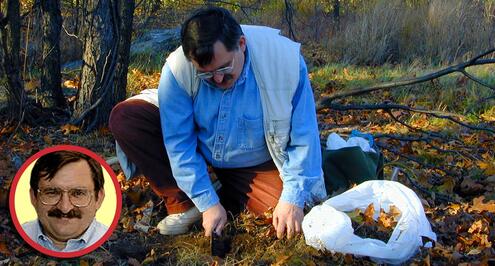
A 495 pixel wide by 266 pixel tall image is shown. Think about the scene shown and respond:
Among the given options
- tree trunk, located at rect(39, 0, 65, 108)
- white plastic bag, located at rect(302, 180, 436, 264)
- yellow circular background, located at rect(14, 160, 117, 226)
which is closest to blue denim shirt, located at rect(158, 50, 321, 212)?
white plastic bag, located at rect(302, 180, 436, 264)

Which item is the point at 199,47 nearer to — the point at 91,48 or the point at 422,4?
the point at 91,48

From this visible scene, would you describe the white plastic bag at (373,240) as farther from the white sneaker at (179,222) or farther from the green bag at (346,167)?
the white sneaker at (179,222)

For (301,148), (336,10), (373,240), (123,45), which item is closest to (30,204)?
(301,148)

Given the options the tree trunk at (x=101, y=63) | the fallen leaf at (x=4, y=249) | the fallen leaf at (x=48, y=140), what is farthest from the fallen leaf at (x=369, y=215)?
the fallen leaf at (x=48, y=140)

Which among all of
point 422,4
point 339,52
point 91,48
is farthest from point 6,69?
point 422,4

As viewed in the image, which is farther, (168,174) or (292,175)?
(168,174)

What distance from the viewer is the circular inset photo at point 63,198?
236 cm

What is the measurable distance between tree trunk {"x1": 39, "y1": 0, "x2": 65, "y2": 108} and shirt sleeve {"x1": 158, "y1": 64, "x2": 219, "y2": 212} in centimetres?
253

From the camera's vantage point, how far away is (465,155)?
4570mm

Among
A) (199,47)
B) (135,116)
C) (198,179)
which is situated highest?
(199,47)

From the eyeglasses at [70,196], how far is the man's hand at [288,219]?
38.0 inches

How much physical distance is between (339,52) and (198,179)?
7406 mm

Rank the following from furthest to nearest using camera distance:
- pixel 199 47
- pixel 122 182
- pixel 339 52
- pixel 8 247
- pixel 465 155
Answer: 1. pixel 339 52
2. pixel 465 155
3. pixel 122 182
4. pixel 8 247
5. pixel 199 47

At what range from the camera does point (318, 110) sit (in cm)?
478
